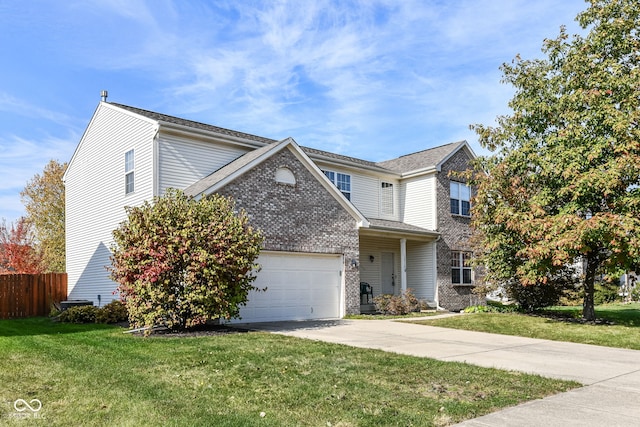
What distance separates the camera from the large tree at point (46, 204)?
1403 inches

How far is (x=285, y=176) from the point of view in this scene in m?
16.6

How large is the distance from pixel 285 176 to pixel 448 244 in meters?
9.81

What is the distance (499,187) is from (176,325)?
35.6ft

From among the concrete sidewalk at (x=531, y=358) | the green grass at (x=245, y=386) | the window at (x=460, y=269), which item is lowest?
the concrete sidewalk at (x=531, y=358)

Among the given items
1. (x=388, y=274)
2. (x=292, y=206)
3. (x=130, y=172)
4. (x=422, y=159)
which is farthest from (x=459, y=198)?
(x=130, y=172)

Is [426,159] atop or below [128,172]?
atop

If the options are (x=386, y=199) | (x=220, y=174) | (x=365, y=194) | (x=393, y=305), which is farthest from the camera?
(x=386, y=199)

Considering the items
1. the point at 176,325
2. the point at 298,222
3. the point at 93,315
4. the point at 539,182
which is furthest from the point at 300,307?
the point at 539,182

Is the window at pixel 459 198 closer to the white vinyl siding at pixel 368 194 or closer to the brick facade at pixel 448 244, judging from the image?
the brick facade at pixel 448 244

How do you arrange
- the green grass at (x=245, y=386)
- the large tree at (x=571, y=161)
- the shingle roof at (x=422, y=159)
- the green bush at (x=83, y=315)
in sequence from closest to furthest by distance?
the green grass at (x=245, y=386), the large tree at (x=571, y=161), the green bush at (x=83, y=315), the shingle roof at (x=422, y=159)

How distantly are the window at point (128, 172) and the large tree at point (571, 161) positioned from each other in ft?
37.9

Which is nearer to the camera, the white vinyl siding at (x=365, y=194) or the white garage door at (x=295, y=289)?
the white garage door at (x=295, y=289)

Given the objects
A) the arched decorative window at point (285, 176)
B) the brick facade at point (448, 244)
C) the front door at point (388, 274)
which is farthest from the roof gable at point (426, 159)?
the arched decorative window at point (285, 176)

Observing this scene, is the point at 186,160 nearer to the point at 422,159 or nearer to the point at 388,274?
the point at 388,274
